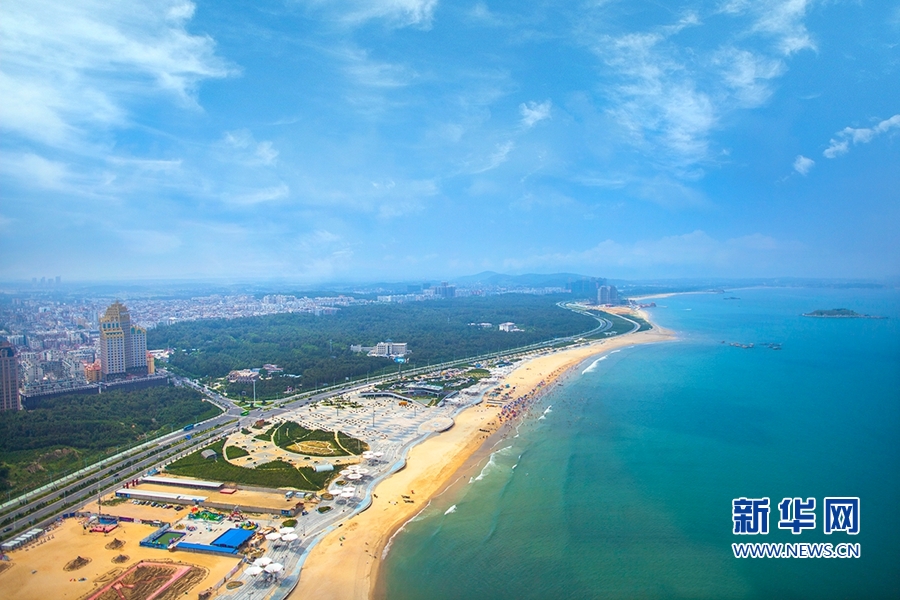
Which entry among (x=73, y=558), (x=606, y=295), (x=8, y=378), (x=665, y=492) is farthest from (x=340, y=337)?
(x=606, y=295)

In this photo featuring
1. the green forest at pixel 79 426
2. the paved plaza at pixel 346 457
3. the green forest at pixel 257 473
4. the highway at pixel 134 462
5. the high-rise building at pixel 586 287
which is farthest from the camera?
the high-rise building at pixel 586 287

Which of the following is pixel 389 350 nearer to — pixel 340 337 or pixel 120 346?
pixel 340 337

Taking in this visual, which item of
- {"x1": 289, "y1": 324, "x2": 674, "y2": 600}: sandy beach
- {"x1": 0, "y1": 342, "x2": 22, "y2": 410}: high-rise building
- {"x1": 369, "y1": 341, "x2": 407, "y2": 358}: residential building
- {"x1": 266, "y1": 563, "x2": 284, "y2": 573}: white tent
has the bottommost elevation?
{"x1": 289, "y1": 324, "x2": 674, "y2": 600}: sandy beach

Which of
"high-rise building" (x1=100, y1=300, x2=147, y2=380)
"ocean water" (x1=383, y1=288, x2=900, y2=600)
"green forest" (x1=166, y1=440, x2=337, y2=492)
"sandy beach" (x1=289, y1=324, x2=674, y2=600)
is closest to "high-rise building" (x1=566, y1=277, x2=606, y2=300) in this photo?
"ocean water" (x1=383, y1=288, x2=900, y2=600)

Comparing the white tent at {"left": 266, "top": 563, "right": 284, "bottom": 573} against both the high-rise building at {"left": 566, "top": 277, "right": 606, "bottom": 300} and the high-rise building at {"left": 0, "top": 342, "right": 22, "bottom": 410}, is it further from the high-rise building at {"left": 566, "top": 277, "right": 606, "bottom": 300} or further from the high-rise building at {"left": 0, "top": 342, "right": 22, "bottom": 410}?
the high-rise building at {"left": 566, "top": 277, "right": 606, "bottom": 300}

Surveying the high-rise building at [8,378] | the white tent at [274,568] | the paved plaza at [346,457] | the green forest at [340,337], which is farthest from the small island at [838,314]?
the high-rise building at [8,378]

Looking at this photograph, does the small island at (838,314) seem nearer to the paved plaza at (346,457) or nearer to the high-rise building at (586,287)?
the paved plaza at (346,457)

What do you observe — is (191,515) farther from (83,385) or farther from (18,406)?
(83,385)

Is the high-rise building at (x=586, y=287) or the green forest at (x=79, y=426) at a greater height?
the high-rise building at (x=586, y=287)
